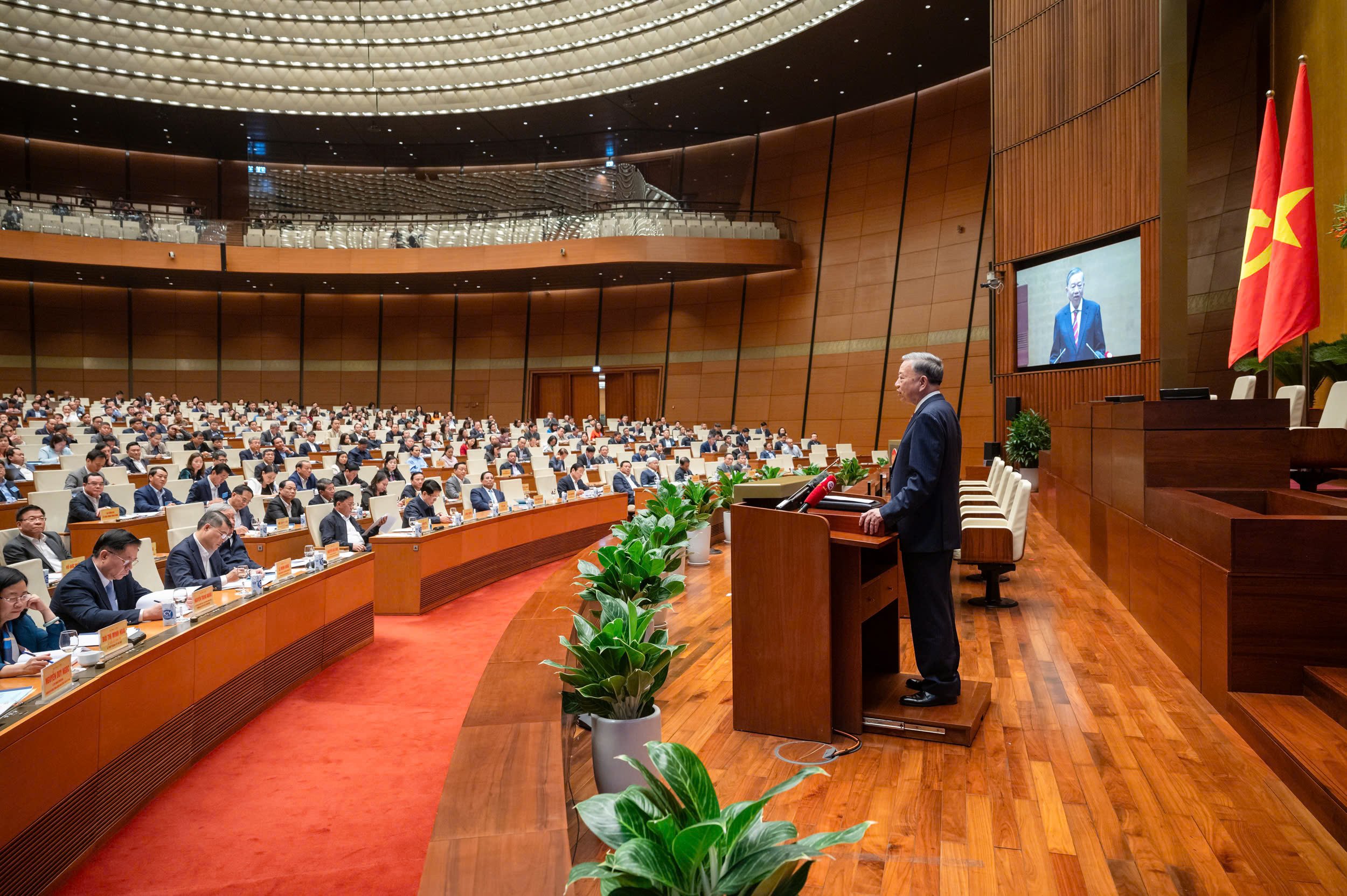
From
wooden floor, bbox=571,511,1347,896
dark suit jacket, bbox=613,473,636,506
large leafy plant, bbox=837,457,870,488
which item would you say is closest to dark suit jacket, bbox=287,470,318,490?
dark suit jacket, bbox=613,473,636,506

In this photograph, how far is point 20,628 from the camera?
3.15m

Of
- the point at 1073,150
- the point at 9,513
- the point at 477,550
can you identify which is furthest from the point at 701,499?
the point at 1073,150

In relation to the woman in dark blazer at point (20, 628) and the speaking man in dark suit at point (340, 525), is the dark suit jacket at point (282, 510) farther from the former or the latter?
the woman in dark blazer at point (20, 628)

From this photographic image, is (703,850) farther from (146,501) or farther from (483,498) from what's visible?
(146,501)

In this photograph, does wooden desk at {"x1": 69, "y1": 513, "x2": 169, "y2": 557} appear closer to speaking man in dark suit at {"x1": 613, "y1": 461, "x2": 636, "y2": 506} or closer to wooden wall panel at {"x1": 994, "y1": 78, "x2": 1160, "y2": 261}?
speaking man in dark suit at {"x1": 613, "y1": 461, "x2": 636, "y2": 506}

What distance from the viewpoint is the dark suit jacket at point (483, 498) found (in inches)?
295

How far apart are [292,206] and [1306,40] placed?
2010cm

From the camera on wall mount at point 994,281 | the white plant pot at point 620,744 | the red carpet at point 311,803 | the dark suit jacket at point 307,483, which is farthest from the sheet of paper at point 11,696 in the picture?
the camera on wall mount at point 994,281

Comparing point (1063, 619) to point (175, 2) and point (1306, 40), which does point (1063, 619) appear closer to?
point (1306, 40)

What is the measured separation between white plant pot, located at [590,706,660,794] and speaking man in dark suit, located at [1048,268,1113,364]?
318 inches

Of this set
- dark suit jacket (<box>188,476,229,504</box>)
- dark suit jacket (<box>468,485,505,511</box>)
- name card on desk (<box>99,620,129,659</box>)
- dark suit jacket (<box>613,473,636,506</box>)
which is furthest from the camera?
dark suit jacket (<box>613,473,636,506</box>)

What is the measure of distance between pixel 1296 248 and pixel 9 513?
9386 mm

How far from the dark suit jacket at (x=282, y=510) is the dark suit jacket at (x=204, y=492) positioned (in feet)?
3.76

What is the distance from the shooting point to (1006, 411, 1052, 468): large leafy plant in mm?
8953
